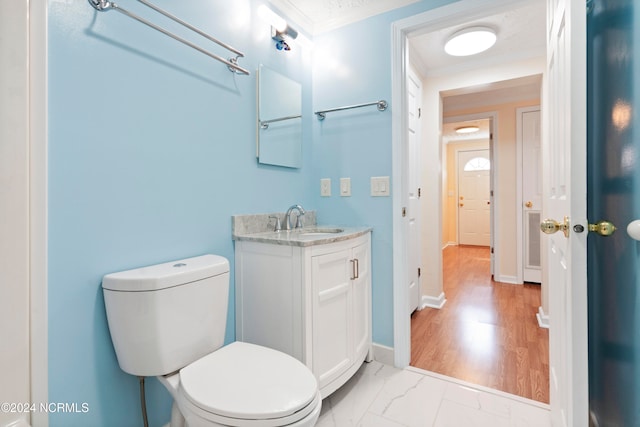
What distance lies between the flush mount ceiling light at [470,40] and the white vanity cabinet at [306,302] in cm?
174

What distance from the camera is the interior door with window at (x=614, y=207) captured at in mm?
889

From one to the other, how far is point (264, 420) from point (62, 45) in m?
1.28

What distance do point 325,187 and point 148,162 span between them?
115 centimetres

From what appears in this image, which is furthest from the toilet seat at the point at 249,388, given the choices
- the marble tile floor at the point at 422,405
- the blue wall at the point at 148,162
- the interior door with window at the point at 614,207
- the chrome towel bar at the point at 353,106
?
the chrome towel bar at the point at 353,106

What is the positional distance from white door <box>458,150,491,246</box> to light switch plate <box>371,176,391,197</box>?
5026 millimetres

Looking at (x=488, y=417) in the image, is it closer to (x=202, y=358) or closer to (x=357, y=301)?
(x=357, y=301)

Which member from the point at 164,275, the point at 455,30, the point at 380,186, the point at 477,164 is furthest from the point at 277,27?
the point at 477,164

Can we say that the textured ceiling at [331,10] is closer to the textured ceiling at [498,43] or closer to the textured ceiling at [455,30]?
the textured ceiling at [455,30]

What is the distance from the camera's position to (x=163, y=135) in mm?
1293

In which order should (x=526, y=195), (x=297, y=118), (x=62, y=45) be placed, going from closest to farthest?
(x=62, y=45)
(x=297, y=118)
(x=526, y=195)

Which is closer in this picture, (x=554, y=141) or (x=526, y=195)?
(x=554, y=141)

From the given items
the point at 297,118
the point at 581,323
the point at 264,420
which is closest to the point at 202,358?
the point at 264,420

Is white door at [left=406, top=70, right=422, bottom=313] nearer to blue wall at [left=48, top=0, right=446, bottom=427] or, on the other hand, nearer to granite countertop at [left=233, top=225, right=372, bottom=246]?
blue wall at [left=48, top=0, right=446, bottom=427]

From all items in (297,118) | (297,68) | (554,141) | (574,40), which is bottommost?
(554,141)
